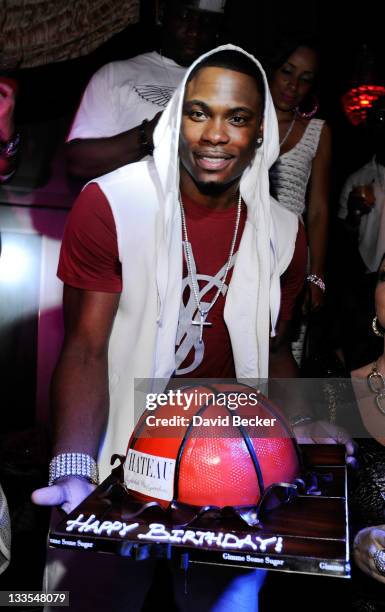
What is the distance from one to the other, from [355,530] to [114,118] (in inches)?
79.8

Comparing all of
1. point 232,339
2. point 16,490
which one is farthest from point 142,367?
point 16,490

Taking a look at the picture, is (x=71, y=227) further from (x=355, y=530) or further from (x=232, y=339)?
(x=355, y=530)

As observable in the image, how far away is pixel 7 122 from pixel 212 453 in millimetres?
2730

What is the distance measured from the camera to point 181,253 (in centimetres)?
232

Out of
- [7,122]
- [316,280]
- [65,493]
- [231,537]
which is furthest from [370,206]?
[231,537]

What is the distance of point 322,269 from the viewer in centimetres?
339

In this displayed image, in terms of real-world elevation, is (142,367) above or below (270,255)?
below

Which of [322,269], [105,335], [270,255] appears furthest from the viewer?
[322,269]

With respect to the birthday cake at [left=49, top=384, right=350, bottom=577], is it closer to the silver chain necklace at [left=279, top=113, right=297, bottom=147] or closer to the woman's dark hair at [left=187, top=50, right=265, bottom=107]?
the woman's dark hair at [left=187, top=50, right=265, bottom=107]

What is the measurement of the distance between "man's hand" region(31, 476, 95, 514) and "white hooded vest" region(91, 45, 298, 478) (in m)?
0.73

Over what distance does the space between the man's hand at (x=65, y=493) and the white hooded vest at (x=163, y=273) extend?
73 centimetres

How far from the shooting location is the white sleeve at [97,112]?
9.84 ft

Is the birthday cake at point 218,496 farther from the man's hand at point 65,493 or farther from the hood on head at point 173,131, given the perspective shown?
the hood on head at point 173,131

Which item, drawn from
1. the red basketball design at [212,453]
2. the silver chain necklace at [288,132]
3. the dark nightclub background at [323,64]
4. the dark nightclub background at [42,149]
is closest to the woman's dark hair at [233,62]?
the silver chain necklace at [288,132]
